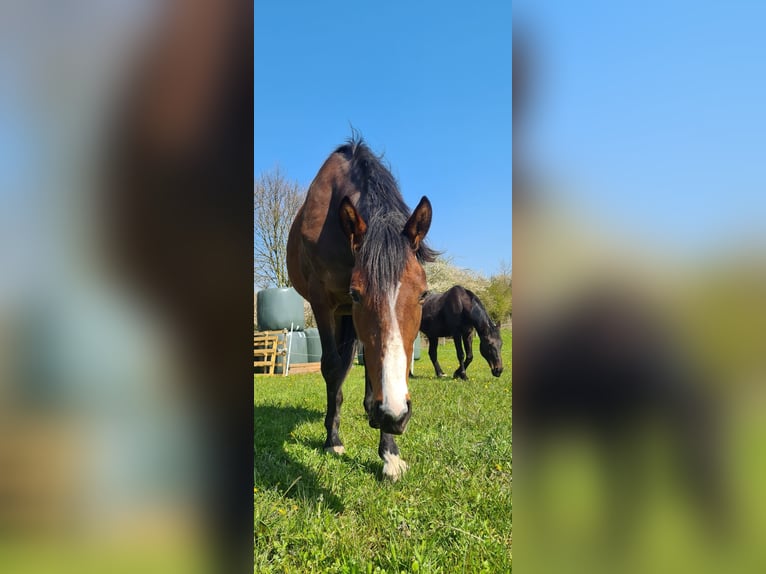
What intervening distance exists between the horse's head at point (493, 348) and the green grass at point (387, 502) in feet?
19.3

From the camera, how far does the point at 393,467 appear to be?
8.05ft

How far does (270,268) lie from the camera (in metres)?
6.06

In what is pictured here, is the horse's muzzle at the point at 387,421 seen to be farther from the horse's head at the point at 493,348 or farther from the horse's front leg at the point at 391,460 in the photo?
the horse's head at the point at 493,348

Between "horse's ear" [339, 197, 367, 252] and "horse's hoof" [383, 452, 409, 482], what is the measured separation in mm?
1365

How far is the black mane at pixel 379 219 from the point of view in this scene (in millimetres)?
1893

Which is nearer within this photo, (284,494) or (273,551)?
(273,551)
